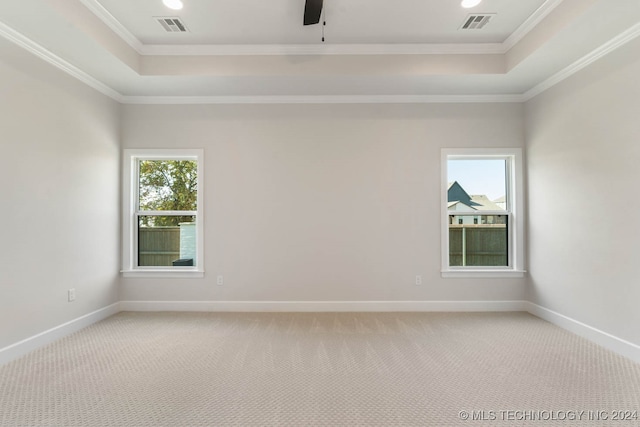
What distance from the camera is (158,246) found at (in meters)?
4.34

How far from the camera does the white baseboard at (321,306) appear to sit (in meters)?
4.14

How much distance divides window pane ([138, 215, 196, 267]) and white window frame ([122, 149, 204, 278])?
8 centimetres

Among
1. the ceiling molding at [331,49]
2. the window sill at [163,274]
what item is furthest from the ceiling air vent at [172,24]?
the window sill at [163,274]

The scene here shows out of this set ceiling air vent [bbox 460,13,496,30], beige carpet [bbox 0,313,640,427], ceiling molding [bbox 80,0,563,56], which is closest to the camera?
beige carpet [bbox 0,313,640,427]

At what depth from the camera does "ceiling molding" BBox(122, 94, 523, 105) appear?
163 inches

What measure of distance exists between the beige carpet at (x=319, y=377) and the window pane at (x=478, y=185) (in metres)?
1.58

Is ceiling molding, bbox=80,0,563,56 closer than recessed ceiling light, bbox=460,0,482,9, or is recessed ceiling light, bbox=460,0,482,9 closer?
recessed ceiling light, bbox=460,0,482,9

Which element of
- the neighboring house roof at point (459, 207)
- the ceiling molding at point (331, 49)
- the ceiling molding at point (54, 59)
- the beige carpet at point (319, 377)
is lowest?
the beige carpet at point (319, 377)

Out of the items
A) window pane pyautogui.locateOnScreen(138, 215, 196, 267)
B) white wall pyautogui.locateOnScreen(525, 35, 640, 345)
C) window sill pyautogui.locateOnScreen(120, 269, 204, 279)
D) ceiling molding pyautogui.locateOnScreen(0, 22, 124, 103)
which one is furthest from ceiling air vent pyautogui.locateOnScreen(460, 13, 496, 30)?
window sill pyautogui.locateOnScreen(120, 269, 204, 279)

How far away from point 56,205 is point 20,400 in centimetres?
185

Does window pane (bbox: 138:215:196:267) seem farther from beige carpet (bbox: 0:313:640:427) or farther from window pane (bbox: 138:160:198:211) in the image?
beige carpet (bbox: 0:313:640:427)

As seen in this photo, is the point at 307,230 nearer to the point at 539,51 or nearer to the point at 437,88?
the point at 437,88

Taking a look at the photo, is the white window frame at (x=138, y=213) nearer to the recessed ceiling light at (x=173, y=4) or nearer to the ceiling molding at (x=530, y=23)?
the recessed ceiling light at (x=173, y=4)

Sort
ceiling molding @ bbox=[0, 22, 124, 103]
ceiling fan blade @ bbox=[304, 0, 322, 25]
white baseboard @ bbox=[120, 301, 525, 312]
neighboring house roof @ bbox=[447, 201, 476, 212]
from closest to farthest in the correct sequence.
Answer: ceiling fan blade @ bbox=[304, 0, 322, 25] < ceiling molding @ bbox=[0, 22, 124, 103] < white baseboard @ bbox=[120, 301, 525, 312] < neighboring house roof @ bbox=[447, 201, 476, 212]
